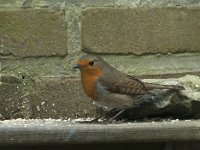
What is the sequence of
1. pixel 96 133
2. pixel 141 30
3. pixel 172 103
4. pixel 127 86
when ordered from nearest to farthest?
1. pixel 96 133
2. pixel 172 103
3. pixel 127 86
4. pixel 141 30

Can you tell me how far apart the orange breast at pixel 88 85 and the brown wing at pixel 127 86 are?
0.13 feet

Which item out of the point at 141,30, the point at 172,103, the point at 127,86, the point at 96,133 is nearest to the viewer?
the point at 96,133

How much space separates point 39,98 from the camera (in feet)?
7.48

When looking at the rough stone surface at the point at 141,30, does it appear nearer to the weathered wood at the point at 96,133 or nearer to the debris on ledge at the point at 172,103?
the debris on ledge at the point at 172,103

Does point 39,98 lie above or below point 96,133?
above

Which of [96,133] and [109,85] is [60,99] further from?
[96,133]

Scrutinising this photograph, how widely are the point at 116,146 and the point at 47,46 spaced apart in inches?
24.6

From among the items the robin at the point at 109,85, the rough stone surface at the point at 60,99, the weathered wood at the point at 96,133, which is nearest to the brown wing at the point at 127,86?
the robin at the point at 109,85

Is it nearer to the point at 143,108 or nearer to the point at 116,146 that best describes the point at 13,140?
the point at 116,146

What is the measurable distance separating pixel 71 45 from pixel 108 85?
0.16 metres

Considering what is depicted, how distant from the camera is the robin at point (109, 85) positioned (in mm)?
2178

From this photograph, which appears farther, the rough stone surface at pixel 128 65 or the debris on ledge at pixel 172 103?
the rough stone surface at pixel 128 65

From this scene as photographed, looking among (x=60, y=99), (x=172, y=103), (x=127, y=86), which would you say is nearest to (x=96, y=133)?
(x=172, y=103)

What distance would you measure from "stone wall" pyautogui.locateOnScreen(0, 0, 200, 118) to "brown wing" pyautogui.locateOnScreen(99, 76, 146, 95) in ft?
0.24
